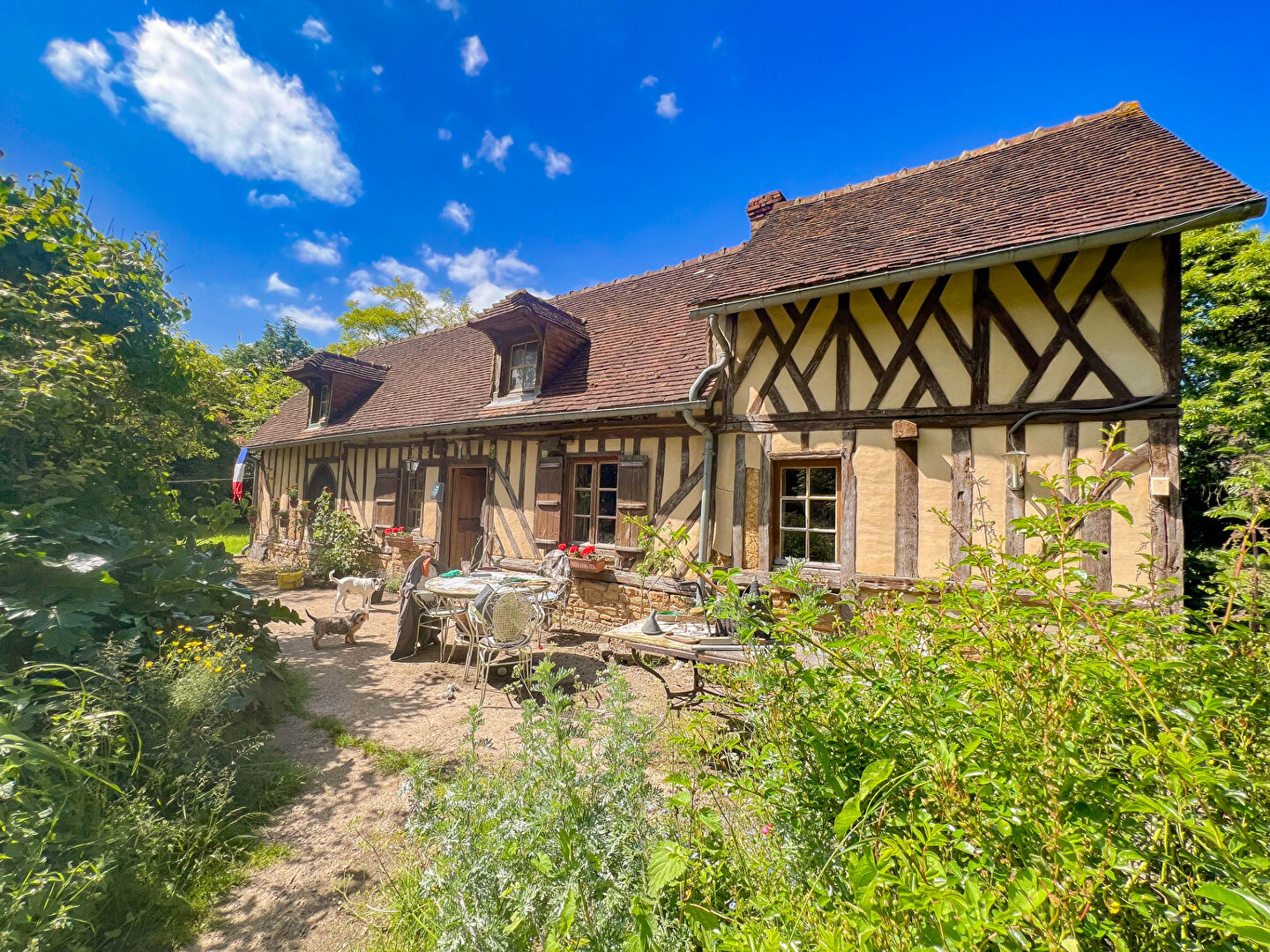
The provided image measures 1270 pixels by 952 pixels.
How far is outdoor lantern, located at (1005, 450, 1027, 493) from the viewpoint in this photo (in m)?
4.52

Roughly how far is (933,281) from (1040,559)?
4965 mm

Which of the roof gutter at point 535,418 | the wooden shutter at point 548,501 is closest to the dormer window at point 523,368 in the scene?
the roof gutter at point 535,418

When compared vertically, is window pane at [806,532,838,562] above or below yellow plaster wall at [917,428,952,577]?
below

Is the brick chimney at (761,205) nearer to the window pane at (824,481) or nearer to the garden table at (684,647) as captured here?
the window pane at (824,481)

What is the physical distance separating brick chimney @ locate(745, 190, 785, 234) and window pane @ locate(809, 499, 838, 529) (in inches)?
188

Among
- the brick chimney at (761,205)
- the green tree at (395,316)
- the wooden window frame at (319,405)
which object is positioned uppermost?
the green tree at (395,316)

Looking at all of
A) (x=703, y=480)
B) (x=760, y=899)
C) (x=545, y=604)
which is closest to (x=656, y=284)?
(x=703, y=480)

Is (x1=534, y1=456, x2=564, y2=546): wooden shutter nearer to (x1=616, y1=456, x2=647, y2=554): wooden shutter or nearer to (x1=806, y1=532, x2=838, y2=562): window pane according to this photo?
(x1=616, y1=456, x2=647, y2=554): wooden shutter

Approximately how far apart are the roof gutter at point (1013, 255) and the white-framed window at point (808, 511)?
6.09 feet

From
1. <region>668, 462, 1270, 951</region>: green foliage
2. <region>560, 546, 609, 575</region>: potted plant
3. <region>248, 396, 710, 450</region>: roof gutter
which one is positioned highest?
<region>248, 396, 710, 450</region>: roof gutter

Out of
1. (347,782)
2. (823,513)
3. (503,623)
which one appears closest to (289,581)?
(503,623)

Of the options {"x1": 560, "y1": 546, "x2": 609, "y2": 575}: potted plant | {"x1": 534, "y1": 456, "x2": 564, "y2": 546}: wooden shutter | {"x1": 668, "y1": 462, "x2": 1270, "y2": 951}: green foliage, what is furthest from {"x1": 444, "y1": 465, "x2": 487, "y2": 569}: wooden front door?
{"x1": 668, "y1": 462, "x2": 1270, "y2": 951}: green foliage

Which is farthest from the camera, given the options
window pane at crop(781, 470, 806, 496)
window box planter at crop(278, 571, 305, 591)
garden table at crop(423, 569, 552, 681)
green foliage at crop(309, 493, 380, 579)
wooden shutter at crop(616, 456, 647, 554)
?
green foliage at crop(309, 493, 380, 579)

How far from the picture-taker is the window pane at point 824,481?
18.5 feet
